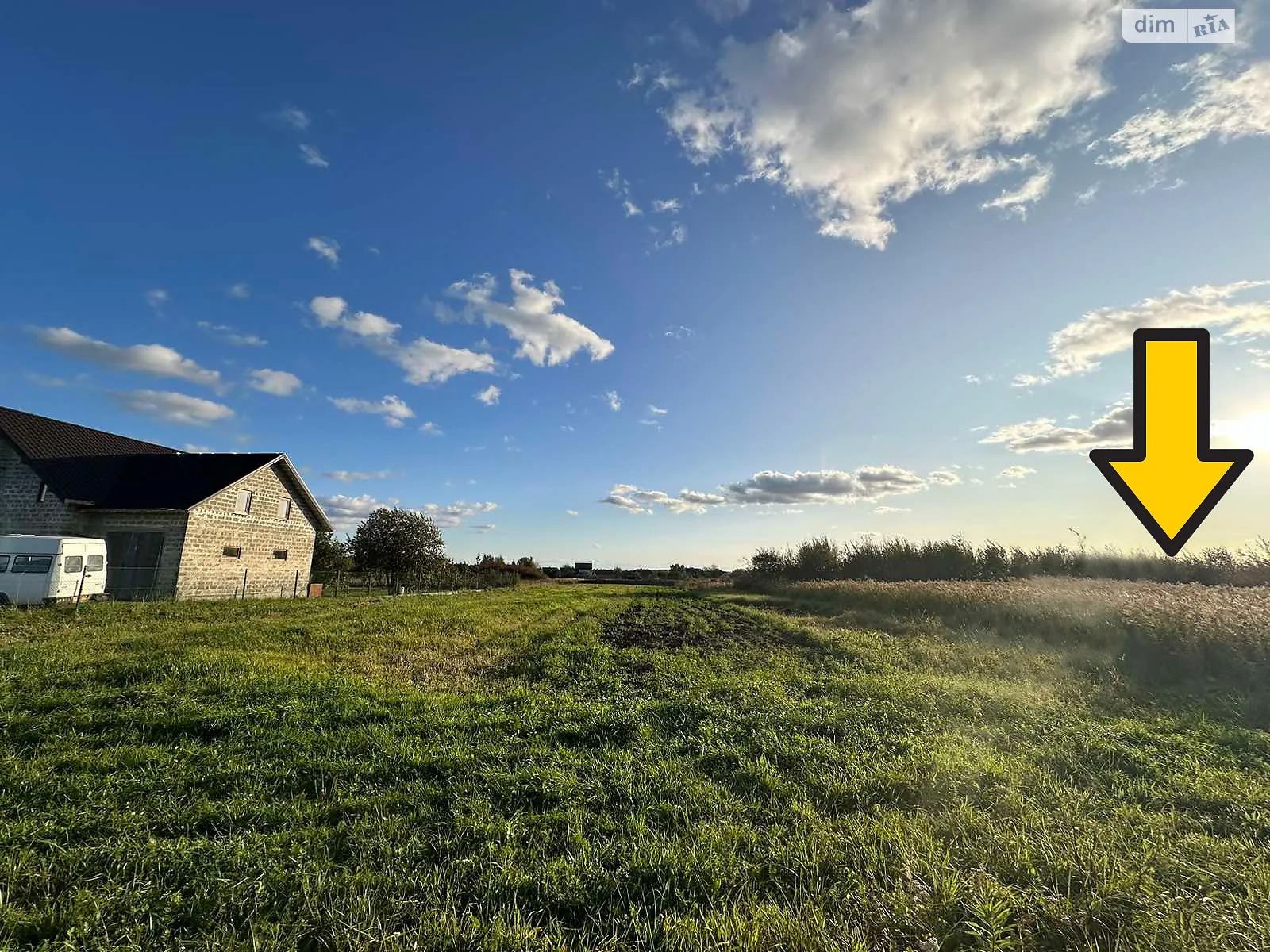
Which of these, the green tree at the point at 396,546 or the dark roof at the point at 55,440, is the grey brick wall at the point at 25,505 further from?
the green tree at the point at 396,546

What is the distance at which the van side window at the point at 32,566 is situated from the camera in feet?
54.4

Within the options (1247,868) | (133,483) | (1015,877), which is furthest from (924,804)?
(133,483)

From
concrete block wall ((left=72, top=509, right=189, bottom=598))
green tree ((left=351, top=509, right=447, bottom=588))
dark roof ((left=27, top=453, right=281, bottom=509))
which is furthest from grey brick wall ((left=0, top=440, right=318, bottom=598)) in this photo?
green tree ((left=351, top=509, right=447, bottom=588))

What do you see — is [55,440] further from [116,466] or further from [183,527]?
[183,527]

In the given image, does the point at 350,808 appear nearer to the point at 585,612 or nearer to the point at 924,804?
the point at 924,804

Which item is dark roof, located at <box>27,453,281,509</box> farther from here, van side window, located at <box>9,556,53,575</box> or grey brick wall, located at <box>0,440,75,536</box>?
van side window, located at <box>9,556,53,575</box>

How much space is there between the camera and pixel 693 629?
51.2 ft

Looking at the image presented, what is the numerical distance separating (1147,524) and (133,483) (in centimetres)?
3232

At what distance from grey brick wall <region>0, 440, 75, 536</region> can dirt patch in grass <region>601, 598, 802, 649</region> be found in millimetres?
23187

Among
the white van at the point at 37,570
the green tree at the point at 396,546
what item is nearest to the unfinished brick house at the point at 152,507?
the white van at the point at 37,570

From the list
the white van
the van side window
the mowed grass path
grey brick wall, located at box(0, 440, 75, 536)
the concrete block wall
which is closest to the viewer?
the mowed grass path

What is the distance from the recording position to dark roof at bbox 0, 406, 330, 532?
21.4 metres

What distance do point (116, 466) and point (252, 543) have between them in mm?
6824

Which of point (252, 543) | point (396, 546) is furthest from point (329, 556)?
point (252, 543)
